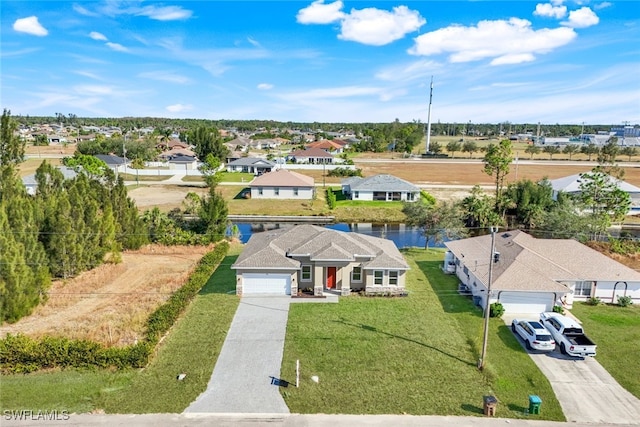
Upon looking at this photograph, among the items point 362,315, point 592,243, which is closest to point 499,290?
point 362,315

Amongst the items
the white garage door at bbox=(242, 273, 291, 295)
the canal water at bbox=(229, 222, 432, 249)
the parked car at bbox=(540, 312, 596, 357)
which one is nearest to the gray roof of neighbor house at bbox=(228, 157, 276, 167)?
the canal water at bbox=(229, 222, 432, 249)

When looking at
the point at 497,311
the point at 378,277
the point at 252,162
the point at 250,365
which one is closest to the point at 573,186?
the point at 497,311

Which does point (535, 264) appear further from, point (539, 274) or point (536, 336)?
point (536, 336)

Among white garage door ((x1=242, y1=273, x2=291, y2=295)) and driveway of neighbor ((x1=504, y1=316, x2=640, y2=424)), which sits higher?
white garage door ((x1=242, y1=273, x2=291, y2=295))

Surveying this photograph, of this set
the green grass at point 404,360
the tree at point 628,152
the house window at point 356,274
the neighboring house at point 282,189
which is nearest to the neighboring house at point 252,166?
the neighboring house at point 282,189

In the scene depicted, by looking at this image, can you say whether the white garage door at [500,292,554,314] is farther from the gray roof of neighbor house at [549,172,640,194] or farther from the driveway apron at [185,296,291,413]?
the gray roof of neighbor house at [549,172,640,194]

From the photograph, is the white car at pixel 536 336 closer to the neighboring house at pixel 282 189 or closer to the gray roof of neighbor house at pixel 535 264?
the gray roof of neighbor house at pixel 535 264
